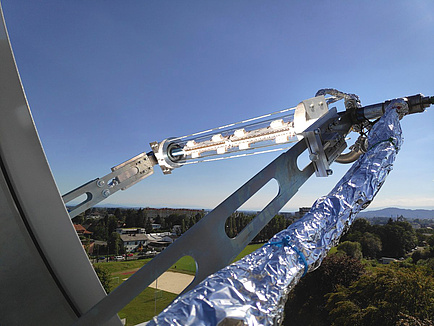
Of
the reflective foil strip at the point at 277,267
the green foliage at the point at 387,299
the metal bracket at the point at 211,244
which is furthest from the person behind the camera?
the green foliage at the point at 387,299

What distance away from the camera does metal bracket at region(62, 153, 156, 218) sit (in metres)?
1.56

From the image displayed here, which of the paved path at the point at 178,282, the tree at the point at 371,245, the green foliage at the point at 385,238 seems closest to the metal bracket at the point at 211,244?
the paved path at the point at 178,282

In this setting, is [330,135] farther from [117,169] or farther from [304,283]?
[304,283]

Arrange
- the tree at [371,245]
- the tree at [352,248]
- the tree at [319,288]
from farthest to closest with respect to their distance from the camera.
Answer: the tree at [371,245]
the tree at [352,248]
the tree at [319,288]

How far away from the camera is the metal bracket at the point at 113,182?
156cm

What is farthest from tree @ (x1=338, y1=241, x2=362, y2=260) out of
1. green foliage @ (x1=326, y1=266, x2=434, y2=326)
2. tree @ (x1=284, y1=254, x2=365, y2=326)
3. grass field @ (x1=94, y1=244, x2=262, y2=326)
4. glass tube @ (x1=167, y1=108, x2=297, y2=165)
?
glass tube @ (x1=167, y1=108, x2=297, y2=165)

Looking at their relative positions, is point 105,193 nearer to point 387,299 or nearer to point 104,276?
point 387,299

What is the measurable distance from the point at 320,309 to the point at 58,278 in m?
10.8

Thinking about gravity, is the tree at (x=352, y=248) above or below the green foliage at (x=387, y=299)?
below

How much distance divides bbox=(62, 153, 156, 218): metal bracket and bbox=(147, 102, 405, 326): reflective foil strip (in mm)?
1296

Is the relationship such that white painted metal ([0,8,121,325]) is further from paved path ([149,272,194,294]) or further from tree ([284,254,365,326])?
tree ([284,254,365,326])

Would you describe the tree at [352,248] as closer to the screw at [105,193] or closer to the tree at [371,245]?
the tree at [371,245]

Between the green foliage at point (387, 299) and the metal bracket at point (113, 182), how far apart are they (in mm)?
7657

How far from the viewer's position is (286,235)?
0.68m
